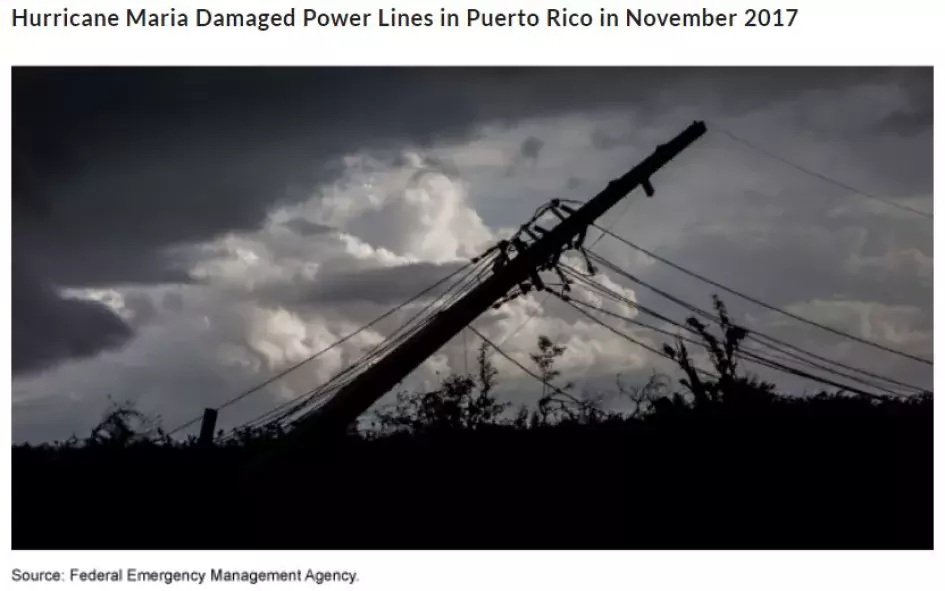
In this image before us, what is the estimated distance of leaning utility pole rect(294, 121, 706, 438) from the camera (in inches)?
515

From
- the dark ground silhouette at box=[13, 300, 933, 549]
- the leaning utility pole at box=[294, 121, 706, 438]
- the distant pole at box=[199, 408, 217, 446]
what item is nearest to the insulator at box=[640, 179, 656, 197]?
the leaning utility pole at box=[294, 121, 706, 438]

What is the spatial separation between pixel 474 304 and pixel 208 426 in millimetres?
5130

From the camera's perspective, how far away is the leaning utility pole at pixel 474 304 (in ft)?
42.9

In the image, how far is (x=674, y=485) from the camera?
1231 centimetres

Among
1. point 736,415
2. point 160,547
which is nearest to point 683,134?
point 736,415

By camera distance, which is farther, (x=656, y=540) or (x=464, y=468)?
(x=464, y=468)

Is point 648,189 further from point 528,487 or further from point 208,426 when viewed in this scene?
point 208,426

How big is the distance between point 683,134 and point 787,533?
7691 millimetres

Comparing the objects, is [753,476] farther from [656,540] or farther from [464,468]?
[464,468]

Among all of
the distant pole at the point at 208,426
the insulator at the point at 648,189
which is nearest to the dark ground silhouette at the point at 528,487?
the distant pole at the point at 208,426

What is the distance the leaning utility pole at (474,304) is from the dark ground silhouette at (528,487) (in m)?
0.56
